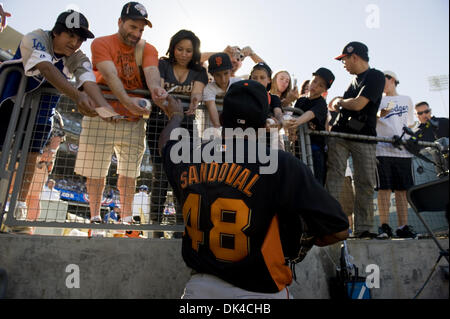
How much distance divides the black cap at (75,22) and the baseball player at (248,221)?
2479mm

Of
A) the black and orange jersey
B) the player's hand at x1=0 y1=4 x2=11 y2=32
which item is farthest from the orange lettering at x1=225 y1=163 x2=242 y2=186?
the player's hand at x1=0 y1=4 x2=11 y2=32

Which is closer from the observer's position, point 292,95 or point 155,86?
point 155,86

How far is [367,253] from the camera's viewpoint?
11.8ft

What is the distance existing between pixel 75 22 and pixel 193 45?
1423mm

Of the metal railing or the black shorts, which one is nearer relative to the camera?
the metal railing

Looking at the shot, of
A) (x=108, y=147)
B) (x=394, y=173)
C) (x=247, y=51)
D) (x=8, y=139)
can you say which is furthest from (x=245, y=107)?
(x=247, y=51)

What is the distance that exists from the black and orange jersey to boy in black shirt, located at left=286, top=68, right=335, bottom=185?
2.23 m

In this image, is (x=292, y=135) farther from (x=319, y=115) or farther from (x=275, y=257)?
(x=275, y=257)

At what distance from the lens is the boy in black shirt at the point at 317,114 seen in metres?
4.17

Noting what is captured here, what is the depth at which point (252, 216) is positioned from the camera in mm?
1792

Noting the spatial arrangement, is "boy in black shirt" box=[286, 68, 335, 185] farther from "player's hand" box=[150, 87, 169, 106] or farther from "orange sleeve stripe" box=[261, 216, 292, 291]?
"orange sleeve stripe" box=[261, 216, 292, 291]

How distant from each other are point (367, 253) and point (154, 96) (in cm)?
305

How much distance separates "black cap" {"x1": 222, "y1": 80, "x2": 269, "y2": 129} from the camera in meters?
2.03
